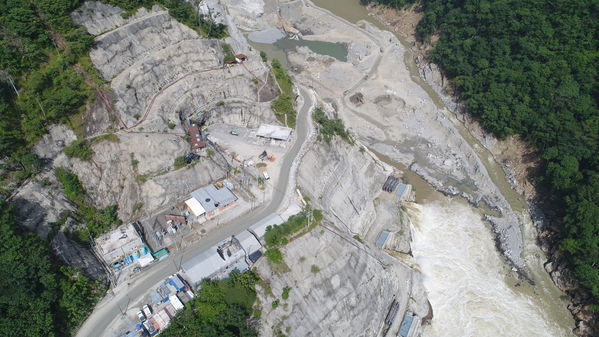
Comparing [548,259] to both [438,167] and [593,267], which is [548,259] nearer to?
[593,267]

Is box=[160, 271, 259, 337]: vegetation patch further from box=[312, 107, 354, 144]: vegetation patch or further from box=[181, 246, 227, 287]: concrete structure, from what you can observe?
box=[312, 107, 354, 144]: vegetation patch

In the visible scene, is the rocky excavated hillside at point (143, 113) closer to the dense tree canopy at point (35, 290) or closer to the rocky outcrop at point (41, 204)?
the rocky outcrop at point (41, 204)

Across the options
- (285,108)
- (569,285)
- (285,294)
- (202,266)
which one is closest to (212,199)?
(202,266)

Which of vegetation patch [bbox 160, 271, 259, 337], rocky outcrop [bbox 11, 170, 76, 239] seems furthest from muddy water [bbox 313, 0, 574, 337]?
rocky outcrop [bbox 11, 170, 76, 239]

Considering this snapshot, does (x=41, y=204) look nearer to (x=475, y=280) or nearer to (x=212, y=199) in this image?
(x=212, y=199)

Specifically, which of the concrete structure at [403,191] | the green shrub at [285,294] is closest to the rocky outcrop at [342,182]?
the concrete structure at [403,191]
